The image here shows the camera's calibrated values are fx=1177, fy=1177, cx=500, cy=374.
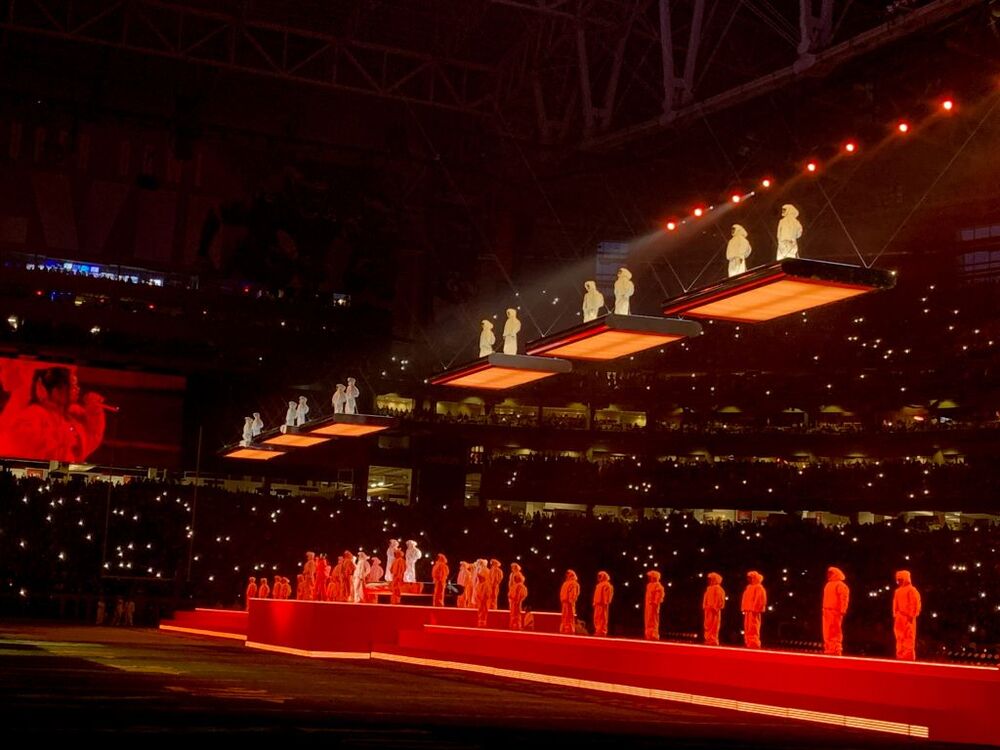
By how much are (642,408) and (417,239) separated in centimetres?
1329

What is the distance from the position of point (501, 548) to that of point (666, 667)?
1861cm

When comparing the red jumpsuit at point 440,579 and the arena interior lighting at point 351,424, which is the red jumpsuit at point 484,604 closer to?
the red jumpsuit at point 440,579

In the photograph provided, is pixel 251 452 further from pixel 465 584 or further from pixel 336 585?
pixel 465 584

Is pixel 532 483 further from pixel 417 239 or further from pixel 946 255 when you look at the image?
pixel 946 255

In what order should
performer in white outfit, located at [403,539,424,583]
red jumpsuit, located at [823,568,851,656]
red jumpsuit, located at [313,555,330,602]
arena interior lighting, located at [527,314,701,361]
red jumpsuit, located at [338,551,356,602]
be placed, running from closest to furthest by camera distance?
arena interior lighting, located at [527,314,701,361]
red jumpsuit, located at [823,568,851,656]
red jumpsuit, located at [338,551,356,602]
red jumpsuit, located at [313,555,330,602]
performer in white outfit, located at [403,539,424,583]

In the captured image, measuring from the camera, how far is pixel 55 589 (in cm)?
2877

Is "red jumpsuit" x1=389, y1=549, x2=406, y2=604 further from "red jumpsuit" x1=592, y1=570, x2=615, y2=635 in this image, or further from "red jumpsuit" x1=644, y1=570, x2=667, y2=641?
"red jumpsuit" x1=644, y1=570, x2=667, y2=641

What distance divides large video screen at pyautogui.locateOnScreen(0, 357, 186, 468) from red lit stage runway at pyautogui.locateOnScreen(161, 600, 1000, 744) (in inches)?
467

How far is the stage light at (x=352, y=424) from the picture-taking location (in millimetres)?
18703

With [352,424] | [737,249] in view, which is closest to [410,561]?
[352,424]

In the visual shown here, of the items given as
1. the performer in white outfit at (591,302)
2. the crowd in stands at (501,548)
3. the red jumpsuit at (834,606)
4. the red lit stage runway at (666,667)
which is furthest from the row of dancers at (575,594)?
the performer in white outfit at (591,302)

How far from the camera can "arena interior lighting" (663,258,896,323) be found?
32.4 ft

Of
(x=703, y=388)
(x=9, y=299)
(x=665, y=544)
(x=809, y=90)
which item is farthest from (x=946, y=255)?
(x=9, y=299)

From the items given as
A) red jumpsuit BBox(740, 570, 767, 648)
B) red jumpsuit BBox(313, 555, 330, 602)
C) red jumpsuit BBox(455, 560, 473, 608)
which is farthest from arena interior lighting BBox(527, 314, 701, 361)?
red jumpsuit BBox(313, 555, 330, 602)
